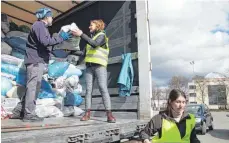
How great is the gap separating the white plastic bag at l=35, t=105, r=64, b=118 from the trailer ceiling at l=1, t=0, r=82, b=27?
248cm

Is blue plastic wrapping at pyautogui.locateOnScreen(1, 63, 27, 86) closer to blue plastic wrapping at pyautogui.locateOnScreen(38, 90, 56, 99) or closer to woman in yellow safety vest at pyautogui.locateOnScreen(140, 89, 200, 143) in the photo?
blue plastic wrapping at pyautogui.locateOnScreen(38, 90, 56, 99)

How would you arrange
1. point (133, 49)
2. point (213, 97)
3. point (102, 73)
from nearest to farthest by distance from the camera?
point (102, 73) < point (133, 49) < point (213, 97)

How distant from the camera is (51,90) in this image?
4.25 meters

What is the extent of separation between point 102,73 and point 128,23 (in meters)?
1.20

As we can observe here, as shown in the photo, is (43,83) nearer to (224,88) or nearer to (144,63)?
(144,63)

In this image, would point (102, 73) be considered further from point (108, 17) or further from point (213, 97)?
point (213, 97)

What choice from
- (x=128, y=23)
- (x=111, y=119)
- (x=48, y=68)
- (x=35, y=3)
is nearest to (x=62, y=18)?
(x=35, y=3)

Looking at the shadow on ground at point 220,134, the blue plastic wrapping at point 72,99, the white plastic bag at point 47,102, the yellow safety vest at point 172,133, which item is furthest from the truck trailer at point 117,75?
the shadow on ground at point 220,134

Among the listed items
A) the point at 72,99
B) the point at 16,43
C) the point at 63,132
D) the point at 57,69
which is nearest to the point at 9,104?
the point at 72,99

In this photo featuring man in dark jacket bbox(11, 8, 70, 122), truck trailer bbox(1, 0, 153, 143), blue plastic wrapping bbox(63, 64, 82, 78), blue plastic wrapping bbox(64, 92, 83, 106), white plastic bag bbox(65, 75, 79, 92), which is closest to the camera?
truck trailer bbox(1, 0, 153, 143)

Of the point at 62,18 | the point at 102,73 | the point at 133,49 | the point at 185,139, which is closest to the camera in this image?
the point at 185,139

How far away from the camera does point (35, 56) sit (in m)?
3.23

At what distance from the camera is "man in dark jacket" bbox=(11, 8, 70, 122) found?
3076mm

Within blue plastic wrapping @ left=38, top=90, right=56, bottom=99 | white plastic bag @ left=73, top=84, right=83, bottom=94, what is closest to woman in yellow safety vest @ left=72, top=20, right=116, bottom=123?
blue plastic wrapping @ left=38, top=90, right=56, bottom=99
